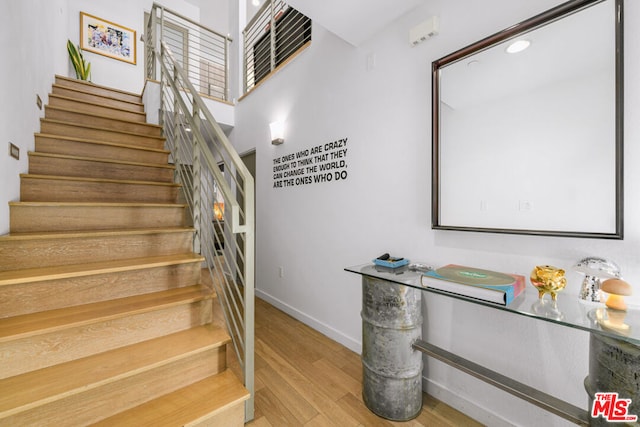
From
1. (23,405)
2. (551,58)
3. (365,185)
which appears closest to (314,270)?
(365,185)

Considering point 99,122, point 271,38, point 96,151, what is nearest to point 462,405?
point 96,151

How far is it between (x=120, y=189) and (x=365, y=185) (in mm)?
1899

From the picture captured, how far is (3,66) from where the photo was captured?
4.80ft

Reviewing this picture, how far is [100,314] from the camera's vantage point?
1.24 meters

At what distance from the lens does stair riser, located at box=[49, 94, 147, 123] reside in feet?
8.20

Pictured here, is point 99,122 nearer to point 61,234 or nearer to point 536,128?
point 61,234

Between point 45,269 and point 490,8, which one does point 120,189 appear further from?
point 490,8

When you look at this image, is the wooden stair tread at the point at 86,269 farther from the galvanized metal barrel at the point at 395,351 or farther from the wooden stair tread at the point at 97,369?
the galvanized metal barrel at the point at 395,351

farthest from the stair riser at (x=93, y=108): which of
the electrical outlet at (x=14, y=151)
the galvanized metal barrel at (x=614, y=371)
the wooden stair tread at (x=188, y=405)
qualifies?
the galvanized metal barrel at (x=614, y=371)

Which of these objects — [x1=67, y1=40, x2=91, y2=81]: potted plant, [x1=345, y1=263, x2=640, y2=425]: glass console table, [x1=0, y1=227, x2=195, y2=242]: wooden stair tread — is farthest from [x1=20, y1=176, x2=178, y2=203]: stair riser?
[x1=67, y1=40, x2=91, y2=81]: potted plant

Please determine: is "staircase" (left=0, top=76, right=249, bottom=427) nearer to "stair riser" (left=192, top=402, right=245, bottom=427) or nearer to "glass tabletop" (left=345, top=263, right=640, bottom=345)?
"stair riser" (left=192, top=402, right=245, bottom=427)

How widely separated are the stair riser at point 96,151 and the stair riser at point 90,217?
0.77m

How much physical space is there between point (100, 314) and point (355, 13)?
2213mm

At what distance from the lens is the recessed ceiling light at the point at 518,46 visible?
3.91 feet
